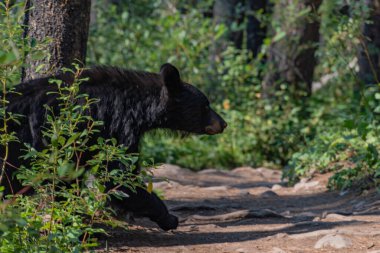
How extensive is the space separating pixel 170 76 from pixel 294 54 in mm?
7109

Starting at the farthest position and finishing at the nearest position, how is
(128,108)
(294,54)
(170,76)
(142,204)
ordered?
(294,54) < (170,76) < (128,108) < (142,204)

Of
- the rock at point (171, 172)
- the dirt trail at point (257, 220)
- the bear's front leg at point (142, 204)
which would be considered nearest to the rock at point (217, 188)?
the dirt trail at point (257, 220)

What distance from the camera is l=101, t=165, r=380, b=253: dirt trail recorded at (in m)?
5.80

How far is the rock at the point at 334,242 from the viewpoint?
219 inches

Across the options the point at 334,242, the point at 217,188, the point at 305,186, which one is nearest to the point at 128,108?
the point at 334,242

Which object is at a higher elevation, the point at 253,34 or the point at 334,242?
the point at 253,34

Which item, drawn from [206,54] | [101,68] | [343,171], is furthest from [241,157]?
[101,68]

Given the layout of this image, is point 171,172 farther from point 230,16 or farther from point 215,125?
point 230,16

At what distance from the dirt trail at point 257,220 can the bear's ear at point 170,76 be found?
50.6 inches

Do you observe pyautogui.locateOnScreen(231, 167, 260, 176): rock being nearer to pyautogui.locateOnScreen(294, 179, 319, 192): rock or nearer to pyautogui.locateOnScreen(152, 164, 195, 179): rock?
pyautogui.locateOnScreen(152, 164, 195, 179): rock

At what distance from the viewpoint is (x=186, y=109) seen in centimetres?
704

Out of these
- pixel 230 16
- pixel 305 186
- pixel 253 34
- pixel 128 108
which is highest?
pixel 230 16

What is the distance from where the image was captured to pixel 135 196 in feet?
20.5

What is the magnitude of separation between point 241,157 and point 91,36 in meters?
3.65
